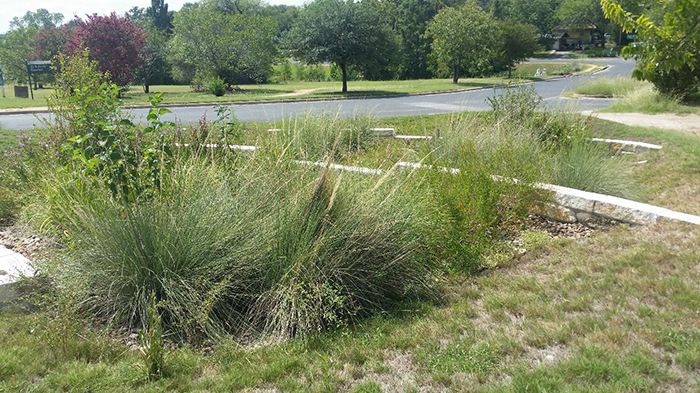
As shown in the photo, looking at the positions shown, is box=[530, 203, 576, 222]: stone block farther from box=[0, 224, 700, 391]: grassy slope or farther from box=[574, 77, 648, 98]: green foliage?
box=[574, 77, 648, 98]: green foliage

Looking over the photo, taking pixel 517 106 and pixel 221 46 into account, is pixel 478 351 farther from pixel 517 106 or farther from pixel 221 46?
pixel 221 46

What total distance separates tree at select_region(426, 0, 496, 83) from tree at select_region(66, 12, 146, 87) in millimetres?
18643

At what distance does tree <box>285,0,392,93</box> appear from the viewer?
1082 inches

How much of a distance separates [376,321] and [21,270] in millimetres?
2944

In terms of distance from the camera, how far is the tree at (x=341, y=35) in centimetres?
2748

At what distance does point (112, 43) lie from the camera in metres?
29.0

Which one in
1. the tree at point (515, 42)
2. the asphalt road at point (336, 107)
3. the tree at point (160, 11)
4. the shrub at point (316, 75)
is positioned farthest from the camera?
the tree at point (160, 11)

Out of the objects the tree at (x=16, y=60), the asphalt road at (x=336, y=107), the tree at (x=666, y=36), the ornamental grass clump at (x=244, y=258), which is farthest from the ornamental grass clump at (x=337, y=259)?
the tree at (x=16, y=60)

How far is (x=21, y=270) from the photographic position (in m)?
4.70

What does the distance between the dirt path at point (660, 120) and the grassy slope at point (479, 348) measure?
9.46 meters

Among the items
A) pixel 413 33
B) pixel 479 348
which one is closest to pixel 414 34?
pixel 413 33

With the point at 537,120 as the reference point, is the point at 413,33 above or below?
above

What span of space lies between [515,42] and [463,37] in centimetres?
1100

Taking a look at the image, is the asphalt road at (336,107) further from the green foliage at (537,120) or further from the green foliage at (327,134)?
the green foliage at (537,120)
